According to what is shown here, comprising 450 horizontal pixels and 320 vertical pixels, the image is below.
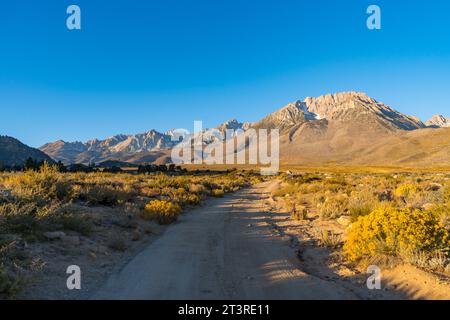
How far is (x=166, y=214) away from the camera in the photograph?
13953mm

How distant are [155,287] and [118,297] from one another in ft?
2.35

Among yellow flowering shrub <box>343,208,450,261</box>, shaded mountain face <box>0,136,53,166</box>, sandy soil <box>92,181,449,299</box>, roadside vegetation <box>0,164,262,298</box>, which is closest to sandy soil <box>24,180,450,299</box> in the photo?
sandy soil <box>92,181,449,299</box>

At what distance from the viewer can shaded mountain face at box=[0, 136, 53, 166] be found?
13188 centimetres

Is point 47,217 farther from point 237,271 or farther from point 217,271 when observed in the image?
point 237,271

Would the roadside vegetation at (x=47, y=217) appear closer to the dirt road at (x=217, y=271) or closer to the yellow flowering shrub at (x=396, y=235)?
the dirt road at (x=217, y=271)

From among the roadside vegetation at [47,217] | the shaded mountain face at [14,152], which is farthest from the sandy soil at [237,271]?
the shaded mountain face at [14,152]

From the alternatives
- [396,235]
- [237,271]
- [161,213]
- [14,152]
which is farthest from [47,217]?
[14,152]

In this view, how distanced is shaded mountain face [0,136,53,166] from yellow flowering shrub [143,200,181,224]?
5101 inches

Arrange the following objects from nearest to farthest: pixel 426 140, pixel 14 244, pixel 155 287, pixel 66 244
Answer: pixel 155 287
pixel 14 244
pixel 66 244
pixel 426 140

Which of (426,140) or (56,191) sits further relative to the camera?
(426,140)

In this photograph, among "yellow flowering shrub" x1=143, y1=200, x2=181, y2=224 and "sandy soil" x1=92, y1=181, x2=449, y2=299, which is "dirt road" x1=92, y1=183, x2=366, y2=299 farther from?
"yellow flowering shrub" x1=143, y1=200, x2=181, y2=224

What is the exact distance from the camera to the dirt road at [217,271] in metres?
6.23
